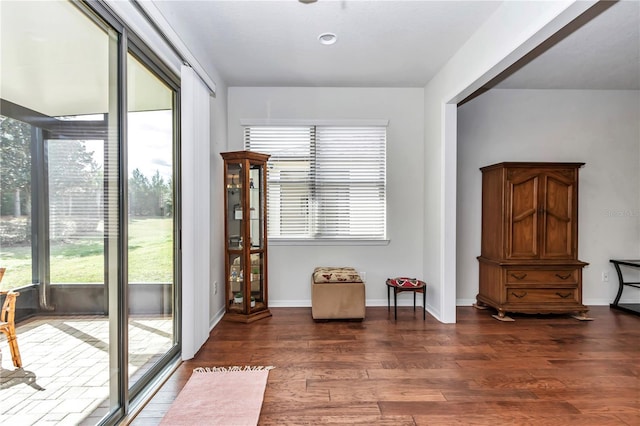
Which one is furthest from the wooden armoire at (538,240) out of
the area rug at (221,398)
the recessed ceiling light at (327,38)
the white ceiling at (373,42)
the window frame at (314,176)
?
the area rug at (221,398)

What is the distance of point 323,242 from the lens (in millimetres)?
4094

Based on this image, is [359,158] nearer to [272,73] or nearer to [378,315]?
[272,73]

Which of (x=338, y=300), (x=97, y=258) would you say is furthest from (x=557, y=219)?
(x=97, y=258)

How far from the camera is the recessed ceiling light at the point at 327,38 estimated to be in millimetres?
2818

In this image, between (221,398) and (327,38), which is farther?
(327,38)

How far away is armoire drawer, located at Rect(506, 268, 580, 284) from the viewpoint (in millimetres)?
3643

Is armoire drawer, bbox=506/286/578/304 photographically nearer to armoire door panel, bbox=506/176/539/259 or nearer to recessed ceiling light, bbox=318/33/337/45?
armoire door panel, bbox=506/176/539/259

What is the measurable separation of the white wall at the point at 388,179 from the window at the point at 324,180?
0.45 feet

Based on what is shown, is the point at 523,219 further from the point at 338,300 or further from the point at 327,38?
the point at 327,38

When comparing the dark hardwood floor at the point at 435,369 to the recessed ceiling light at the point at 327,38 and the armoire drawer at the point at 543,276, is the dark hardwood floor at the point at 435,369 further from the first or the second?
the recessed ceiling light at the point at 327,38

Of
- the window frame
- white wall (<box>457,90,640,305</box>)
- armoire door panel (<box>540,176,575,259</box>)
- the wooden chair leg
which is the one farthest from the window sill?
the wooden chair leg

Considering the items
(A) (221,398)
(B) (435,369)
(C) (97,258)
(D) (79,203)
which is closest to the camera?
(D) (79,203)

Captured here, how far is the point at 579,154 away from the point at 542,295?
6.23 feet

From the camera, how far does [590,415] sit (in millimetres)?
1938
